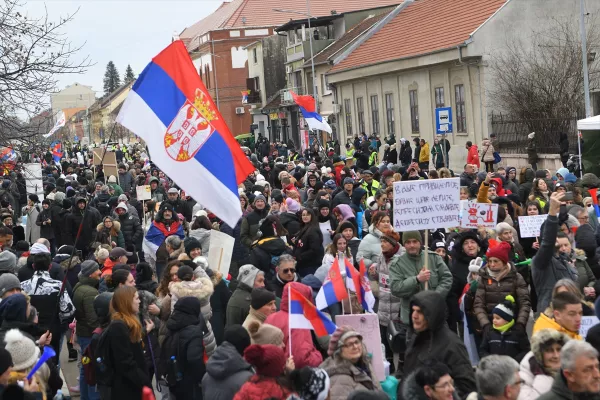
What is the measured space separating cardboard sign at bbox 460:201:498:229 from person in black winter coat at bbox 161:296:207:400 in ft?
16.3

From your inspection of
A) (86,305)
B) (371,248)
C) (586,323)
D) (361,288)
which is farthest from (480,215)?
(86,305)

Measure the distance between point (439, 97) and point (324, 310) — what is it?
3126 cm

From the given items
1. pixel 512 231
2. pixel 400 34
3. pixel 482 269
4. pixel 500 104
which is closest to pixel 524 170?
pixel 512 231

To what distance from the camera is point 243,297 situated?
29.4 feet

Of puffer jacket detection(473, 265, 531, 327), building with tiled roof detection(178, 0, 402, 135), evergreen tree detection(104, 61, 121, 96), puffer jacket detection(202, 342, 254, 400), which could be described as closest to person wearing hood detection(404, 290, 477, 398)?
puffer jacket detection(202, 342, 254, 400)

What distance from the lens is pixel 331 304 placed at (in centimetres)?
884

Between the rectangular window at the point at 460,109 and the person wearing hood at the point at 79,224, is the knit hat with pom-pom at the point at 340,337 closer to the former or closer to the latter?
the person wearing hood at the point at 79,224

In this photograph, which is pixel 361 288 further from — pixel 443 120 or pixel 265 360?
pixel 443 120

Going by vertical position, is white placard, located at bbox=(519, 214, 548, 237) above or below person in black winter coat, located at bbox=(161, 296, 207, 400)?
above

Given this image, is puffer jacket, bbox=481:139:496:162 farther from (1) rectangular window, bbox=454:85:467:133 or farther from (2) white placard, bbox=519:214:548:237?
(2) white placard, bbox=519:214:548:237

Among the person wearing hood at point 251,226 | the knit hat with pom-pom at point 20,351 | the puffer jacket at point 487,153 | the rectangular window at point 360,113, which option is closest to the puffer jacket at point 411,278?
the knit hat with pom-pom at point 20,351

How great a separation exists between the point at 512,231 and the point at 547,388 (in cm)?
500

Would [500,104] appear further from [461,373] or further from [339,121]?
[461,373]

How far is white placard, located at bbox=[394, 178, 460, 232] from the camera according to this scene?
30.0 ft
